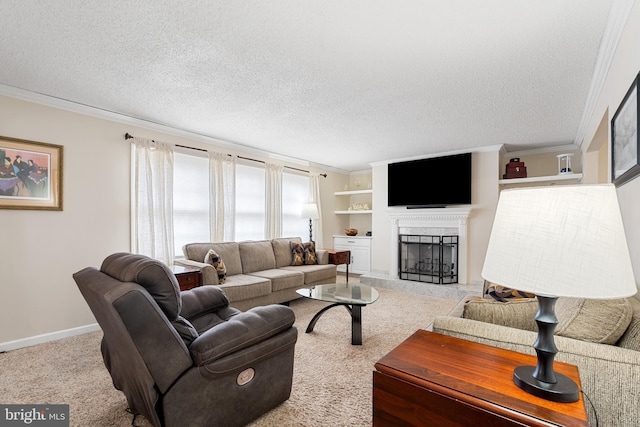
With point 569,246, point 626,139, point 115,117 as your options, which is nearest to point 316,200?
point 115,117

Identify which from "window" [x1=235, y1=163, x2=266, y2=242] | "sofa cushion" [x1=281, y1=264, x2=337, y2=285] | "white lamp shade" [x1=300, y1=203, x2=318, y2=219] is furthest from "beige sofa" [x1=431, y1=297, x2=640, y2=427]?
"white lamp shade" [x1=300, y1=203, x2=318, y2=219]

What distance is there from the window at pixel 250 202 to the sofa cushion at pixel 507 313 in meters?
3.91

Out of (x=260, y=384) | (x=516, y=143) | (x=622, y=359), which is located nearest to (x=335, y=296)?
(x=260, y=384)

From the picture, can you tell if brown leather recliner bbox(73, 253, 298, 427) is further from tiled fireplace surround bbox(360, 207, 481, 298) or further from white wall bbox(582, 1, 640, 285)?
tiled fireplace surround bbox(360, 207, 481, 298)

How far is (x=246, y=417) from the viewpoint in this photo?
1677 mm

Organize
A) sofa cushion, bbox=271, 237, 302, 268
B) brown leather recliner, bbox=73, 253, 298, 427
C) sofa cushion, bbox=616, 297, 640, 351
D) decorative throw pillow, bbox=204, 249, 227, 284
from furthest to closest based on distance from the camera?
sofa cushion, bbox=271, 237, 302, 268 < decorative throw pillow, bbox=204, 249, 227, 284 < brown leather recliner, bbox=73, 253, 298, 427 < sofa cushion, bbox=616, 297, 640, 351

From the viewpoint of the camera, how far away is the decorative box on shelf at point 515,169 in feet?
15.6

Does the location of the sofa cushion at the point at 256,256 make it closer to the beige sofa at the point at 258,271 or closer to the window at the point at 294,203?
the beige sofa at the point at 258,271

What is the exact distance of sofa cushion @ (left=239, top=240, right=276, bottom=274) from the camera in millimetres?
4285

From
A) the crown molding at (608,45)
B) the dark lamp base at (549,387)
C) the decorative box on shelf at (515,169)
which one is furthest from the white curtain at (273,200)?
the dark lamp base at (549,387)

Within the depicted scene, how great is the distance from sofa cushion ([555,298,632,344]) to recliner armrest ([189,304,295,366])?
1354mm

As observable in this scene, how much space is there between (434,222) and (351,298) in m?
2.95

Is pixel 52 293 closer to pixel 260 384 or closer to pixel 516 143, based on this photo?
pixel 260 384

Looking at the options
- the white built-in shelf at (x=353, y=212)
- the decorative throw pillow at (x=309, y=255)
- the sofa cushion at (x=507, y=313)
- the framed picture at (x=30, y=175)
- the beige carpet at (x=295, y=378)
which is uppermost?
the framed picture at (x=30, y=175)
